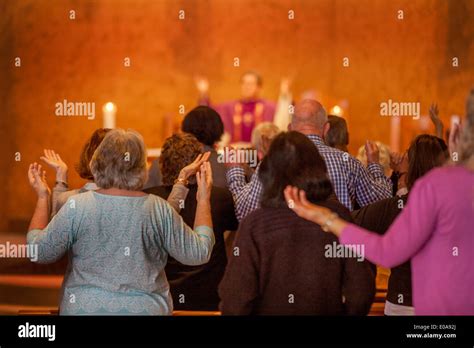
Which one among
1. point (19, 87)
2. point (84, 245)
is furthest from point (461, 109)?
point (84, 245)

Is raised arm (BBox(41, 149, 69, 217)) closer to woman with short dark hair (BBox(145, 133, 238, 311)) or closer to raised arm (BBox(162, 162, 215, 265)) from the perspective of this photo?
woman with short dark hair (BBox(145, 133, 238, 311))

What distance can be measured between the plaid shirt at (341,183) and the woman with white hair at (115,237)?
2.34 feet

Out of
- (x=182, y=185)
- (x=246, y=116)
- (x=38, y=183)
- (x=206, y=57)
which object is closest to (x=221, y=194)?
(x=182, y=185)

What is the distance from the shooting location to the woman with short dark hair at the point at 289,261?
112 inches

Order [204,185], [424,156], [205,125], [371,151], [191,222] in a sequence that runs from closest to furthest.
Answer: [204,185] < [424,156] < [191,222] < [371,151] < [205,125]

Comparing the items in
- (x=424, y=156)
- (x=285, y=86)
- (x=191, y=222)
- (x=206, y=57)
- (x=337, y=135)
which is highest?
(x=206, y=57)

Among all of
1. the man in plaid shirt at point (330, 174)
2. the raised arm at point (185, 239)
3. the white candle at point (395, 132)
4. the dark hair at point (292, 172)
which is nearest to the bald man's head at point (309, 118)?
the man in plaid shirt at point (330, 174)

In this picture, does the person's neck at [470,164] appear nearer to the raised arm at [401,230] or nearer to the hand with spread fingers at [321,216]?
the raised arm at [401,230]

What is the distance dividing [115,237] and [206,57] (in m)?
5.13

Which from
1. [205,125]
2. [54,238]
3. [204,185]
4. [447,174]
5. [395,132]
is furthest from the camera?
[395,132]

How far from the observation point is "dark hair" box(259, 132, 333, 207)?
2865mm

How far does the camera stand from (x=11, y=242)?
725cm

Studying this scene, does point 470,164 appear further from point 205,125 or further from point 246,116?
point 246,116

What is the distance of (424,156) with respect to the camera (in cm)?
351
